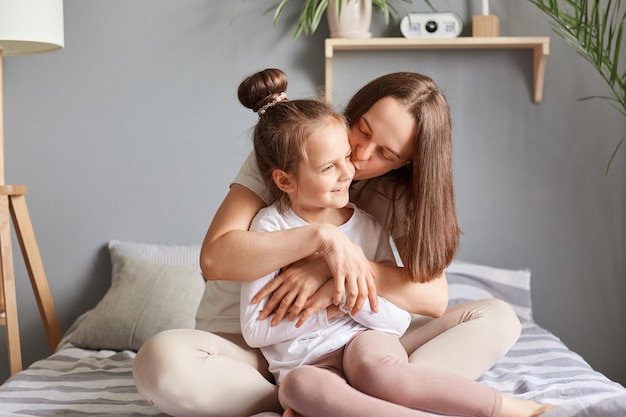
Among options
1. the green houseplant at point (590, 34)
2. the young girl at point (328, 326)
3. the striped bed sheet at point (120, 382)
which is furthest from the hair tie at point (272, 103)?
the green houseplant at point (590, 34)

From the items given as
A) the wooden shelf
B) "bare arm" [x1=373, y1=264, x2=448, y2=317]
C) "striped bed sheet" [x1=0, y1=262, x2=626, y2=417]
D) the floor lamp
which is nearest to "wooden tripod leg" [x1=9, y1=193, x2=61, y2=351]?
the floor lamp

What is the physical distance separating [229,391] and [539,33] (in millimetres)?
1727

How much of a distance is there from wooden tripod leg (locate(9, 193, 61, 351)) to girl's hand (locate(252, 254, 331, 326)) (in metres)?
1.10

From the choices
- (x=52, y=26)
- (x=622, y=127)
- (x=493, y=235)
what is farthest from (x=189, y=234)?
(x=622, y=127)

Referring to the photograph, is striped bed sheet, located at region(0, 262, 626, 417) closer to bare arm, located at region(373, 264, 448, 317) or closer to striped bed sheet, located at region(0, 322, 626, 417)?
striped bed sheet, located at region(0, 322, 626, 417)

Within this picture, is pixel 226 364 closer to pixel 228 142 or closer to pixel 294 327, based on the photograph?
pixel 294 327

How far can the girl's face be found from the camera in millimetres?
1518

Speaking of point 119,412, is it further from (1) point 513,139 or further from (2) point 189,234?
(1) point 513,139

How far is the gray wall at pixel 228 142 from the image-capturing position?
2688mm

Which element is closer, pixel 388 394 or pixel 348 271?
pixel 388 394

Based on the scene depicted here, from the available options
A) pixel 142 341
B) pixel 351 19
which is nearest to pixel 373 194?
pixel 142 341

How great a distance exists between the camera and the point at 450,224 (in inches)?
63.7

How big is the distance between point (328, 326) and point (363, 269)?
13 cm

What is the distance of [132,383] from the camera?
6.20ft
